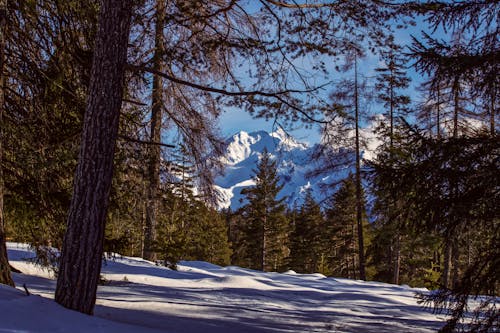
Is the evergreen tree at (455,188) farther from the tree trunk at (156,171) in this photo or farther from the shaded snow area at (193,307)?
the tree trunk at (156,171)

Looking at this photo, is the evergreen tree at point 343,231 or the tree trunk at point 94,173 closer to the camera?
the tree trunk at point 94,173

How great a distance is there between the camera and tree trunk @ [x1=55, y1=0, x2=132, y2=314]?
382 centimetres

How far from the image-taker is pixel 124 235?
608cm

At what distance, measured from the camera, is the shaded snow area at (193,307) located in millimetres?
3443

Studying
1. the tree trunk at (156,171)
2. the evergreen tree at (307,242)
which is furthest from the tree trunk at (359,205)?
the evergreen tree at (307,242)

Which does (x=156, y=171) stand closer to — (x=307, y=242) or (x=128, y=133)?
(x=128, y=133)

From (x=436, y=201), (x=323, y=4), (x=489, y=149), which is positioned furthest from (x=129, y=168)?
(x=489, y=149)

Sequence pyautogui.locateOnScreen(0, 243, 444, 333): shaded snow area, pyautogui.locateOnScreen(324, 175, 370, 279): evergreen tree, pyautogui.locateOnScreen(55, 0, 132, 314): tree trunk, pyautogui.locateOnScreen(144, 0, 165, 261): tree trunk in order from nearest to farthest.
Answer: pyautogui.locateOnScreen(0, 243, 444, 333): shaded snow area < pyautogui.locateOnScreen(55, 0, 132, 314): tree trunk < pyautogui.locateOnScreen(144, 0, 165, 261): tree trunk < pyautogui.locateOnScreen(324, 175, 370, 279): evergreen tree

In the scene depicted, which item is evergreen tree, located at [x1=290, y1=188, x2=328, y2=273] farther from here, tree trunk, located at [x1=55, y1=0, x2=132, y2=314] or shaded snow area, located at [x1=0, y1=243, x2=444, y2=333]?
tree trunk, located at [x1=55, y1=0, x2=132, y2=314]

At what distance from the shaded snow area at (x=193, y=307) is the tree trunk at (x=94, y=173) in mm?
297

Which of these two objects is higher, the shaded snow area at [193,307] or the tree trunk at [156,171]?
the tree trunk at [156,171]

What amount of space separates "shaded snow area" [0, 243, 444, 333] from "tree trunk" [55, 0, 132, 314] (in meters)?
0.30

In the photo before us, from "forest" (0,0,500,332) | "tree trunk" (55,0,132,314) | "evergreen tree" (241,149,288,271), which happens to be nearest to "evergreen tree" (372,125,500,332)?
"forest" (0,0,500,332)

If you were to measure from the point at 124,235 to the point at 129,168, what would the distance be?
998 mm
